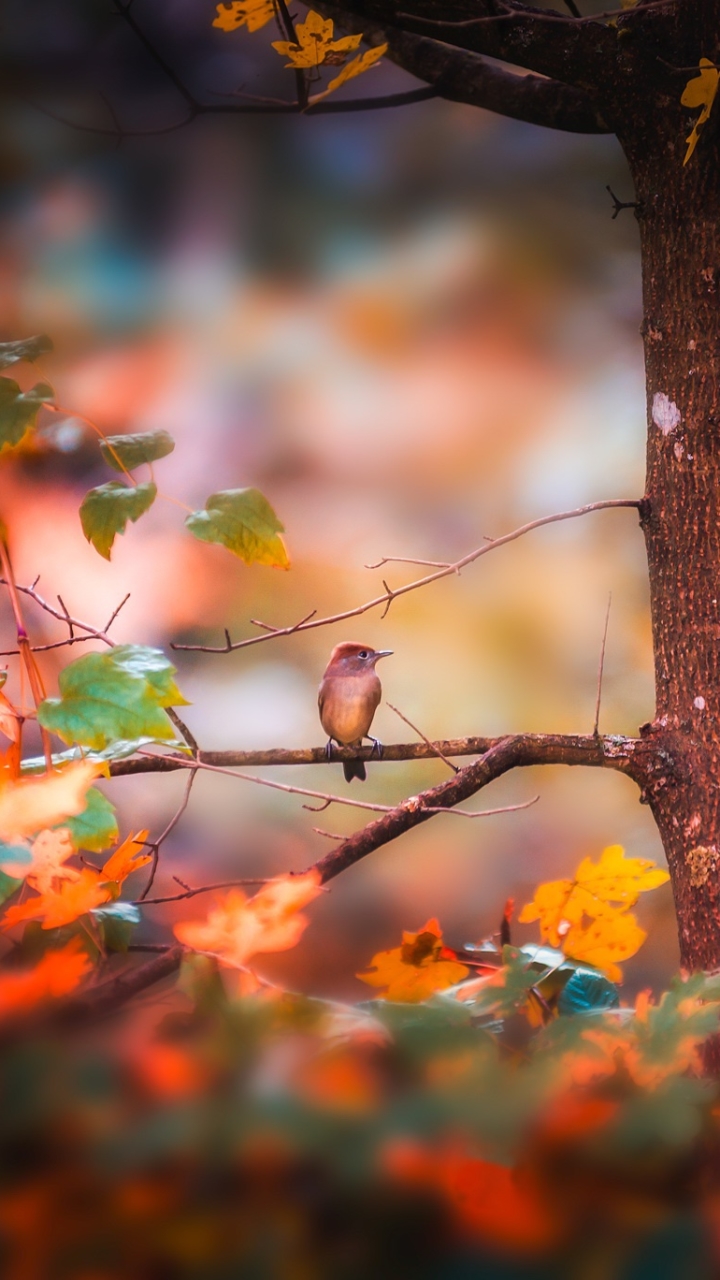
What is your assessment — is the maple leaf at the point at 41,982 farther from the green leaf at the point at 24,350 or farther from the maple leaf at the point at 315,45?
the maple leaf at the point at 315,45

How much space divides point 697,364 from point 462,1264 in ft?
2.99

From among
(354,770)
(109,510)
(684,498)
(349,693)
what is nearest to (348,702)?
(349,693)

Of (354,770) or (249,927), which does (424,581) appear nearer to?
(249,927)

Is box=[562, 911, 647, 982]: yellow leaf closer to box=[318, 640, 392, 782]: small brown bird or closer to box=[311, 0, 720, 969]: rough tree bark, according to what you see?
box=[311, 0, 720, 969]: rough tree bark

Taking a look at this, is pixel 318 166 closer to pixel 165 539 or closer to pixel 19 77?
pixel 19 77

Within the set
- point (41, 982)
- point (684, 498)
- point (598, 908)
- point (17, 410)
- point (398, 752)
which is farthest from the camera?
point (398, 752)

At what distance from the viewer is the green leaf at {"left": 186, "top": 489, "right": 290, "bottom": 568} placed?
619 mm

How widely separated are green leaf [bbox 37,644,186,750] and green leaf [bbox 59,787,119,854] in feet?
0.18

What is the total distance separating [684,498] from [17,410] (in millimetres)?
660

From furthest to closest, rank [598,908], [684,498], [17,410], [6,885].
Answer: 1. [684,498]
2. [598,908]
3. [17,410]
4. [6,885]

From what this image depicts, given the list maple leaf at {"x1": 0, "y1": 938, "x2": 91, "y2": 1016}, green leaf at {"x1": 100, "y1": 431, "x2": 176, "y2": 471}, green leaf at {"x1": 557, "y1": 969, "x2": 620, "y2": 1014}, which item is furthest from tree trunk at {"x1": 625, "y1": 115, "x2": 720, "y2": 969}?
maple leaf at {"x1": 0, "y1": 938, "x2": 91, "y2": 1016}

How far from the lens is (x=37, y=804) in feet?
1.64

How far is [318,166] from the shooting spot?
1696 mm

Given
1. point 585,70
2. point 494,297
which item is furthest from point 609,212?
point 585,70
